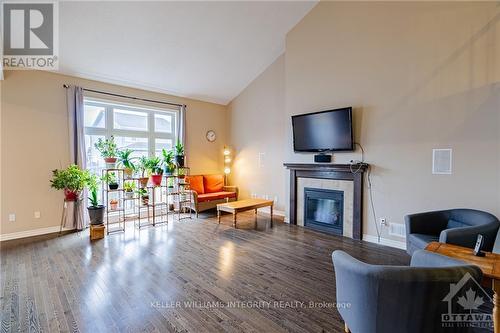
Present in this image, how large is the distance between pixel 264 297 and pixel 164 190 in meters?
4.21

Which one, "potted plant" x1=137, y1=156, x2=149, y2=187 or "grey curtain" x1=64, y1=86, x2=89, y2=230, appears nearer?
"grey curtain" x1=64, y1=86, x2=89, y2=230

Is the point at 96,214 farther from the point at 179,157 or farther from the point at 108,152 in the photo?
the point at 179,157

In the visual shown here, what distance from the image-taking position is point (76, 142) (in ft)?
15.0

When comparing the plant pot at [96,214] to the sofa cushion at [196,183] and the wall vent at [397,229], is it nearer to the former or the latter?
the sofa cushion at [196,183]

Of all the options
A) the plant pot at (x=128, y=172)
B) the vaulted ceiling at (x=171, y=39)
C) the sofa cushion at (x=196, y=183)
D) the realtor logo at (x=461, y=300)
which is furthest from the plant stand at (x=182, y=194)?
the realtor logo at (x=461, y=300)

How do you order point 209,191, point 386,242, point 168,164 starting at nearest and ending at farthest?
point 386,242 < point 168,164 < point 209,191

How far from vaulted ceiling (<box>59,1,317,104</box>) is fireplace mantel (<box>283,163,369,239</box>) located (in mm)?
2721

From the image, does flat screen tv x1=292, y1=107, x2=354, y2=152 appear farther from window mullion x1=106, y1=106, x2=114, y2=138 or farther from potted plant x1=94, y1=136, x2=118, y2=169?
window mullion x1=106, y1=106, x2=114, y2=138

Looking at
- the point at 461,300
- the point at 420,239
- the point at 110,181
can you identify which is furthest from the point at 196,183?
the point at 461,300

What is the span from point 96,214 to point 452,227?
5.31 meters

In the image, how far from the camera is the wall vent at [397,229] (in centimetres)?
367

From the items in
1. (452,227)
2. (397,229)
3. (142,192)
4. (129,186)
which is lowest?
(397,229)

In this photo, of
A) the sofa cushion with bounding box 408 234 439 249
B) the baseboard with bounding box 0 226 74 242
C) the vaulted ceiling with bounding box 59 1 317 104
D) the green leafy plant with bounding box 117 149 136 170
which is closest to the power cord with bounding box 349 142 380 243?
the sofa cushion with bounding box 408 234 439 249

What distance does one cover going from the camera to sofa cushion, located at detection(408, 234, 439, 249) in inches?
107
